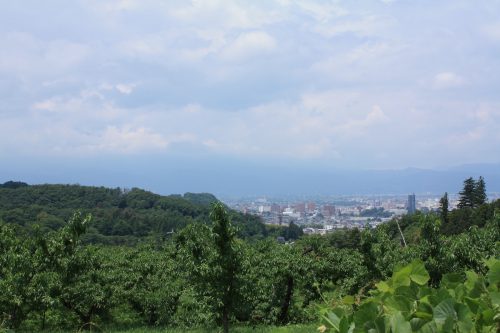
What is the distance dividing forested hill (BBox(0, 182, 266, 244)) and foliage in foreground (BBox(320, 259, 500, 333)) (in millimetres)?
57543

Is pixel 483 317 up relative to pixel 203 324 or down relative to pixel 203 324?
up

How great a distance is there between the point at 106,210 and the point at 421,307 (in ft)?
278

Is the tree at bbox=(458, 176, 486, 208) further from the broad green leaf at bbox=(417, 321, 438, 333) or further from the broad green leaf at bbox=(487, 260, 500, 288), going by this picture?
the broad green leaf at bbox=(417, 321, 438, 333)

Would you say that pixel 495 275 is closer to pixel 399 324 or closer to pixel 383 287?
pixel 383 287

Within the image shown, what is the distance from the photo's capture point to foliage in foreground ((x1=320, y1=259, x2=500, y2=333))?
1153 mm

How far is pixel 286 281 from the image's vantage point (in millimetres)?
22656

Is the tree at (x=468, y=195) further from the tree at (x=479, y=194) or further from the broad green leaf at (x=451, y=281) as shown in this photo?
the broad green leaf at (x=451, y=281)

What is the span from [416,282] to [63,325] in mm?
22417

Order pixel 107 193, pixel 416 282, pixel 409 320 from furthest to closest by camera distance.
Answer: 1. pixel 107 193
2. pixel 416 282
3. pixel 409 320

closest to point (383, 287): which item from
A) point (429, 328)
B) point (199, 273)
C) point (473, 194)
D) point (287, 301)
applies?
point (429, 328)

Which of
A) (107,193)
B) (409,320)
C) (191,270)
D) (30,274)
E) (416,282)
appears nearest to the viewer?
(409,320)

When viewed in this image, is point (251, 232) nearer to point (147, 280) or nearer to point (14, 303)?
point (147, 280)

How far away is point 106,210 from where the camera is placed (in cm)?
8212

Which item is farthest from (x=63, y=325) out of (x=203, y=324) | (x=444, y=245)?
(x=444, y=245)
